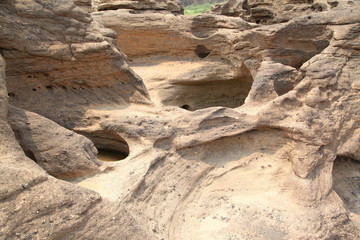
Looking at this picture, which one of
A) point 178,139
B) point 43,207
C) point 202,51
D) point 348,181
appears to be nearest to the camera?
point 43,207

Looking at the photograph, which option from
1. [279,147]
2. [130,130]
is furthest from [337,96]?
[130,130]

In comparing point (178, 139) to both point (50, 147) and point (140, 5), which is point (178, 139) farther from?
point (140, 5)

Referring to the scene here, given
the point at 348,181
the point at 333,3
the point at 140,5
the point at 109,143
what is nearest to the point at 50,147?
the point at 109,143

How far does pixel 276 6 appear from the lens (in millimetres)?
8867

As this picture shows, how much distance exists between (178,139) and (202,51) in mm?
4109

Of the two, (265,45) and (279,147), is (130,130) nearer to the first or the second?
(279,147)

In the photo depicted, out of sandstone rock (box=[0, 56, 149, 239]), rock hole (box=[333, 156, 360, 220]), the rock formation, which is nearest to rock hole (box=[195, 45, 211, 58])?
the rock formation

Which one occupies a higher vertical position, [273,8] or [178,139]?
[273,8]

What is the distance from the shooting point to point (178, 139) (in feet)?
12.7

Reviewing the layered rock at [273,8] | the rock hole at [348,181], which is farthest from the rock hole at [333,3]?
the rock hole at [348,181]

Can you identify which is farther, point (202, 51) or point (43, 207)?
point (202, 51)

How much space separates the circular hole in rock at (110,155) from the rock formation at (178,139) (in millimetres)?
137

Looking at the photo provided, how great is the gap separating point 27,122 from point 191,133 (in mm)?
1864

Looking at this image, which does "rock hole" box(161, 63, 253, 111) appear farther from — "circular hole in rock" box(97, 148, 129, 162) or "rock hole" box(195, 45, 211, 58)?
"circular hole in rock" box(97, 148, 129, 162)
